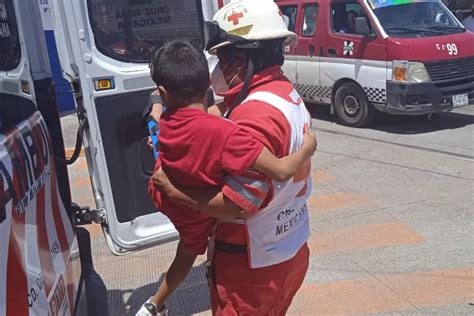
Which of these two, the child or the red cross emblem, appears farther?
the red cross emblem

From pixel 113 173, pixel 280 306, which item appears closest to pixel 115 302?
pixel 113 173

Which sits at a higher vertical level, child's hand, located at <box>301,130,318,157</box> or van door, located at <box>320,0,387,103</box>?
child's hand, located at <box>301,130,318,157</box>

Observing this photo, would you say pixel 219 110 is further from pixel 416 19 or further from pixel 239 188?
pixel 416 19

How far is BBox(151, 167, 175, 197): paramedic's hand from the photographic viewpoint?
79.7 inches

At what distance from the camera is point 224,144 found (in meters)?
1.87

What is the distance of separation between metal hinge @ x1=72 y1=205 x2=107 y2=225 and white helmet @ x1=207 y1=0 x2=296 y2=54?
1.53 metres

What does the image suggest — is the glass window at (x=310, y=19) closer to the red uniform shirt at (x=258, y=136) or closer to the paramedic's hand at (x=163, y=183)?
the red uniform shirt at (x=258, y=136)

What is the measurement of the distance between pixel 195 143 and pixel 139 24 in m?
1.76

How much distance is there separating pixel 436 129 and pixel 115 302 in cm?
618

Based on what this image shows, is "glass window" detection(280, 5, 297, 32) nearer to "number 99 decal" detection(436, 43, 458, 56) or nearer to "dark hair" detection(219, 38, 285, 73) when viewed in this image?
"number 99 decal" detection(436, 43, 458, 56)

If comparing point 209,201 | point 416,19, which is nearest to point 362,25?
point 416,19

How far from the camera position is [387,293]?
13.1ft

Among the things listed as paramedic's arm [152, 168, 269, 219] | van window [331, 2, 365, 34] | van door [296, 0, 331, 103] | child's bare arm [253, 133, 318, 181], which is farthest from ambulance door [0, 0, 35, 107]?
van door [296, 0, 331, 103]

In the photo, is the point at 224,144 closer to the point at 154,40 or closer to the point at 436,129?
the point at 154,40
